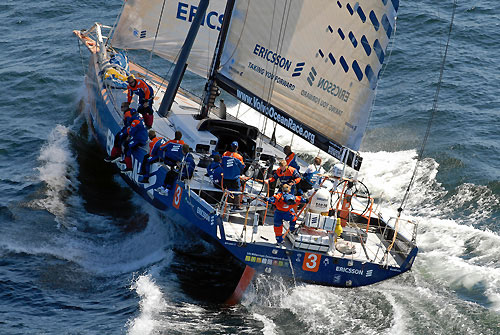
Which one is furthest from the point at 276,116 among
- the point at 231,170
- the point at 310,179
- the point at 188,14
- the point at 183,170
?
the point at 188,14

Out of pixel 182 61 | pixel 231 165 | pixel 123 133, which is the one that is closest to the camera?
pixel 231 165

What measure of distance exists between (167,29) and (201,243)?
7.34 metres

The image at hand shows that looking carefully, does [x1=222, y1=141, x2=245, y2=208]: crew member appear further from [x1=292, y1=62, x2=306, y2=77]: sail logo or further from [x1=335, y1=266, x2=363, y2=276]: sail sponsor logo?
[x1=335, y1=266, x2=363, y2=276]: sail sponsor logo

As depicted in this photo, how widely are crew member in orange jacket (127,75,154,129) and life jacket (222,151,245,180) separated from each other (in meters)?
3.39

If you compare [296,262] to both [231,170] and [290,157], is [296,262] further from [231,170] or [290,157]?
[290,157]

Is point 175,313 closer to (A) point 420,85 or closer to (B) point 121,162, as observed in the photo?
(B) point 121,162

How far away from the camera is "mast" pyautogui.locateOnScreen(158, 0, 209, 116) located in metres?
17.4

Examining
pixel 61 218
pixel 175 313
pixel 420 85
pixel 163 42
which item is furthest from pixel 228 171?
pixel 420 85

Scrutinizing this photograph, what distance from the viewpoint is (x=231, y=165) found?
49.9ft

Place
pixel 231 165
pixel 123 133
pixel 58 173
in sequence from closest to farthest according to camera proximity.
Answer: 1. pixel 231 165
2. pixel 123 133
3. pixel 58 173

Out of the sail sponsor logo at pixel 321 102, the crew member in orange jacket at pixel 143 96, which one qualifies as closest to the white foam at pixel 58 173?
the crew member in orange jacket at pixel 143 96

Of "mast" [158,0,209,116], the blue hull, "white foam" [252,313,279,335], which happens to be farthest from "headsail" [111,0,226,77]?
"white foam" [252,313,279,335]

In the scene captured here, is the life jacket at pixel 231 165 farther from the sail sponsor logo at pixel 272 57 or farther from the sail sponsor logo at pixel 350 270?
the sail sponsor logo at pixel 350 270

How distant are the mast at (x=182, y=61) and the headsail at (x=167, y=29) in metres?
1.75
